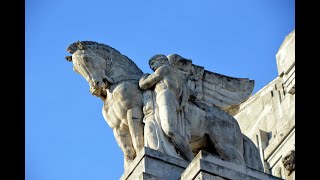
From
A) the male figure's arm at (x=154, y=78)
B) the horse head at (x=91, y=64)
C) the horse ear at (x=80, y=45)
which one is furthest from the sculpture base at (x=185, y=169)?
the horse ear at (x=80, y=45)

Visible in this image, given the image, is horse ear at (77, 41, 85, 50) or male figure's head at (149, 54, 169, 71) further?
horse ear at (77, 41, 85, 50)

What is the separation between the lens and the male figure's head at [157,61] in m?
23.5

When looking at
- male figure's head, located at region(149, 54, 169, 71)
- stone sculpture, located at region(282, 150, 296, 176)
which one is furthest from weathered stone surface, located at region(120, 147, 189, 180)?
stone sculpture, located at region(282, 150, 296, 176)

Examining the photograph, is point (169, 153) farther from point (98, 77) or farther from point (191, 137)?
point (98, 77)

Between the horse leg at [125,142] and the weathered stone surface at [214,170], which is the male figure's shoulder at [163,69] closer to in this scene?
the horse leg at [125,142]

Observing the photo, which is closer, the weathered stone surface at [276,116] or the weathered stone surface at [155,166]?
the weathered stone surface at [155,166]

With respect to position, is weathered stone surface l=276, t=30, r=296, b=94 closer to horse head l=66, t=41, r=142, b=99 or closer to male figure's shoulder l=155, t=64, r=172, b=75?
horse head l=66, t=41, r=142, b=99

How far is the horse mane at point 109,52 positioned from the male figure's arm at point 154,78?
874 mm

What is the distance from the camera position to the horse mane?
2398 centimetres

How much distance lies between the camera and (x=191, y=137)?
74.6 ft

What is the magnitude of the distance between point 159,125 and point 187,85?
1.62m

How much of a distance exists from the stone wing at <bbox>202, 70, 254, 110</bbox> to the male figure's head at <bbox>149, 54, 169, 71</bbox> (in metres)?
1.42

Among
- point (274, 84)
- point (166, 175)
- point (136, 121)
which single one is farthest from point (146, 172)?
point (274, 84)

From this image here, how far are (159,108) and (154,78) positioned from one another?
2.39ft
